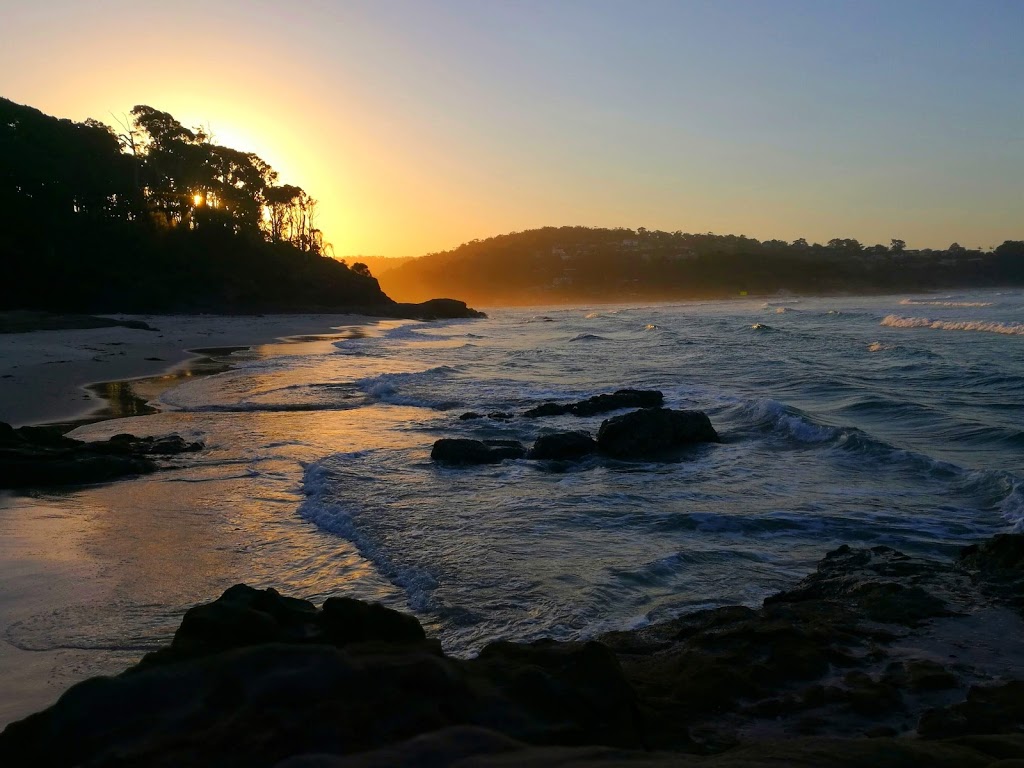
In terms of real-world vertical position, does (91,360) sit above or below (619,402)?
above

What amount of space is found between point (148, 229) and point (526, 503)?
54.1m

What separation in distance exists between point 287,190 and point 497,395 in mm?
62013

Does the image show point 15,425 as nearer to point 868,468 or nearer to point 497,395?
point 497,395

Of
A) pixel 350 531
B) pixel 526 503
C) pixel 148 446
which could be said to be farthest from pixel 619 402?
pixel 350 531

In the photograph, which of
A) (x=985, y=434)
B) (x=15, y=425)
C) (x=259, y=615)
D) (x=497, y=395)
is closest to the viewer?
(x=259, y=615)

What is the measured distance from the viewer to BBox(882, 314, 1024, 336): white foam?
31.7 metres

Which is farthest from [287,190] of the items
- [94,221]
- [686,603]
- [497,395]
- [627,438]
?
[686,603]

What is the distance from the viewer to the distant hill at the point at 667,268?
356ft

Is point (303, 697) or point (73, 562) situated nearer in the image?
point (303, 697)

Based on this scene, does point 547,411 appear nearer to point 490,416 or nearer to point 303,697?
point 490,416

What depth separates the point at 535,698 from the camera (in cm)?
285

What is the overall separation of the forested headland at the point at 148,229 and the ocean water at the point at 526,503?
31621 millimetres

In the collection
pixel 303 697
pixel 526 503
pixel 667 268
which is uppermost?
pixel 667 268

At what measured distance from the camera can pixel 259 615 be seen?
3.12 meters
